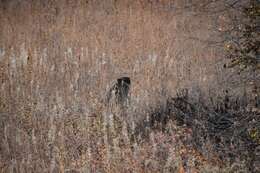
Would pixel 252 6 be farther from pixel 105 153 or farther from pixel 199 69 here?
pixel 199 69

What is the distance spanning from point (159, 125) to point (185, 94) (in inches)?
36.3

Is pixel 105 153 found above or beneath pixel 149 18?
beneath

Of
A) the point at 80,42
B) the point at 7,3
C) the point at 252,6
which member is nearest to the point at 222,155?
the point at 252,6

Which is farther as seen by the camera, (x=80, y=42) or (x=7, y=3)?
(x=7, y=3)

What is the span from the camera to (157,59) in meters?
7.93

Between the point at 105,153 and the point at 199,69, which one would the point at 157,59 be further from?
the point at 105,153

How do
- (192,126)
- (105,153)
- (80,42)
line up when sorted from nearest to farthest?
(105,153), (192,126), (80,42)

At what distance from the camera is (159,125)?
240 inches

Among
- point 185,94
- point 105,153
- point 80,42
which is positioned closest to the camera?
point 105,153

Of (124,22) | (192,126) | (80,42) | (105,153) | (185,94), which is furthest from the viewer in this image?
(124,22)

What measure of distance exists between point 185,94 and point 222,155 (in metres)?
1.77

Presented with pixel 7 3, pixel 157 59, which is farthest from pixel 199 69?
pixel 7 3

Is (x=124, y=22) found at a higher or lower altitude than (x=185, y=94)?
higher

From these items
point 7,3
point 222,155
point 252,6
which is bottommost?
point 222,155
